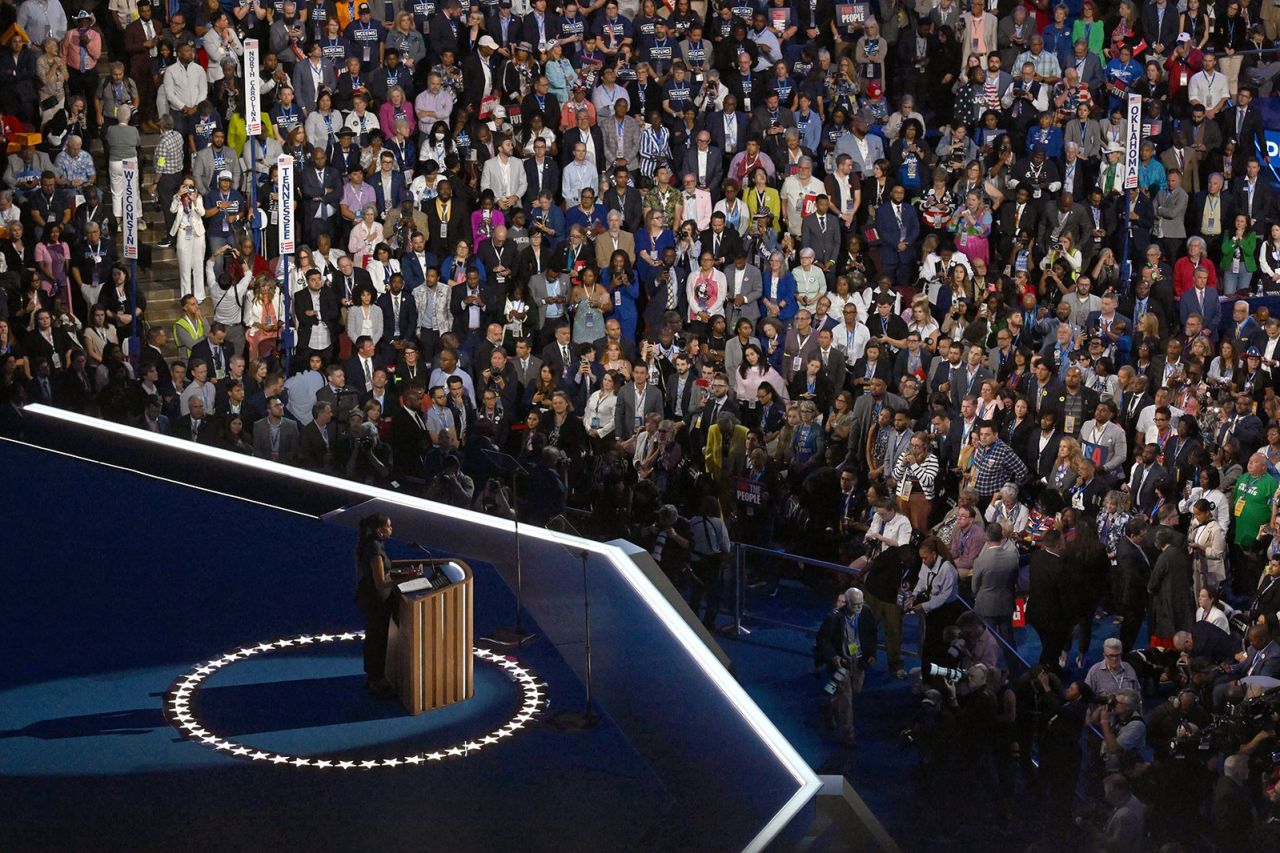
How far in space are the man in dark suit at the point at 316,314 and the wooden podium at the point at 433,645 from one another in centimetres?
707

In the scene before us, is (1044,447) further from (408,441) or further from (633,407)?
(408,441)

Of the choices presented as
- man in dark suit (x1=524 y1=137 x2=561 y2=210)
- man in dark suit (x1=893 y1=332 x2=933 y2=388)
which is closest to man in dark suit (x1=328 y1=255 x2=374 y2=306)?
man in dark suit (x1=524 y1=137 x2=561 y2=210)

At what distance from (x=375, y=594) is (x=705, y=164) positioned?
10279mm

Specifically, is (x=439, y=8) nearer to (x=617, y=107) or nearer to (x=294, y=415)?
(x=617, y=107)

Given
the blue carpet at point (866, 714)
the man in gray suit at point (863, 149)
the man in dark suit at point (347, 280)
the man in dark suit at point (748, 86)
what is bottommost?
the blue carpet at point (866, 714)

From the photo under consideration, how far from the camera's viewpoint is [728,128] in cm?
2166

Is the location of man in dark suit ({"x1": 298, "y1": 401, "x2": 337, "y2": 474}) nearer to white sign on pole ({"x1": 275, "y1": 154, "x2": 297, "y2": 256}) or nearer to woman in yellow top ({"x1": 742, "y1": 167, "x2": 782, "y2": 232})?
white sign on pole ({"x1": 275, "y1": 154, "x2": 297, "y2": 256})

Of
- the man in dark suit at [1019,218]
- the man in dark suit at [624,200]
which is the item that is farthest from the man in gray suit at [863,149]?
the man in dark suit at [624,200]

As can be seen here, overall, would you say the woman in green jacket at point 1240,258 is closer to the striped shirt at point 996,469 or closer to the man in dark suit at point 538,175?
the striped shirt at point 996,469

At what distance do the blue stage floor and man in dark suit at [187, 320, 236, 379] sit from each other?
278 cm

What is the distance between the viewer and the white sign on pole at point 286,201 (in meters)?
18.2

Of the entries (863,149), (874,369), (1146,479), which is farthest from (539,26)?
(1146,479)

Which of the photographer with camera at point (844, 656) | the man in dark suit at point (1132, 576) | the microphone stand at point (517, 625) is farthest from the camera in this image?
the man in dark suit at point (1132, 576)

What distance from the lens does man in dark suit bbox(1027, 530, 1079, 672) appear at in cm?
1363
